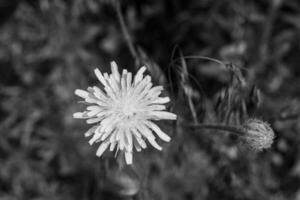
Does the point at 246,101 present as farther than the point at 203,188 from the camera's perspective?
No

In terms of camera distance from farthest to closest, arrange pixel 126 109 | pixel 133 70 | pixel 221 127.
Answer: pixel 133 70 → pixel 221 127 → pixel 126 109

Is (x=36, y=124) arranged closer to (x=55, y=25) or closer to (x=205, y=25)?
(x=55, y=25)

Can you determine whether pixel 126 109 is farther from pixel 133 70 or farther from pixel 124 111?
pixel 133 70

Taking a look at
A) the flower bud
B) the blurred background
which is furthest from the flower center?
the blurred background

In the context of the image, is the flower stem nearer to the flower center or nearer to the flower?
the flower

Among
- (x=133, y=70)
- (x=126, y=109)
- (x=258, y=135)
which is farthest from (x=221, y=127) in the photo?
(x=133, y=70)

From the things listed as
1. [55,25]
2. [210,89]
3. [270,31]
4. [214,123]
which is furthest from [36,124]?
[270,31]
